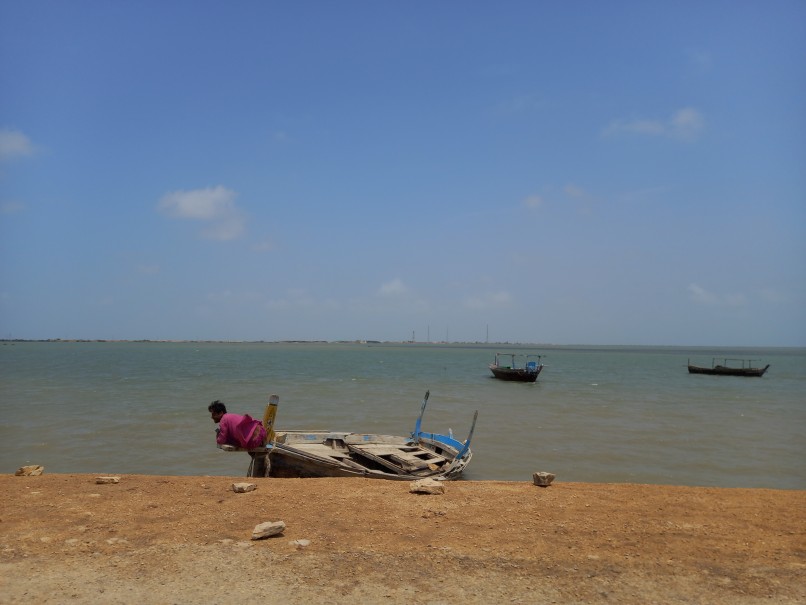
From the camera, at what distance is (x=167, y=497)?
7758 millimetres

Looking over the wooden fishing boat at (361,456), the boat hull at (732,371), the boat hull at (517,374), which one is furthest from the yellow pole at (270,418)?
the boat hull at (732,371)

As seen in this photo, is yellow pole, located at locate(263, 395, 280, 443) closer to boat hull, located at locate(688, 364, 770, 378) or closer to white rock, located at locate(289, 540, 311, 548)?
white rock, located at locate(289, 540, 311, 548)

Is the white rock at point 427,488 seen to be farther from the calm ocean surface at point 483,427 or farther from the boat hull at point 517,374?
the boat hull at point 517,374

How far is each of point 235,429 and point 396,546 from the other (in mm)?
4975

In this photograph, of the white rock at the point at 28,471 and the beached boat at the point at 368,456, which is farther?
the beached boat at the point at 368,456

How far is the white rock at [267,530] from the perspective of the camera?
19.6ft

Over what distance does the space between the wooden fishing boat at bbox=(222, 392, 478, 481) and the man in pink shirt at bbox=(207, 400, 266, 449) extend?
18 cm

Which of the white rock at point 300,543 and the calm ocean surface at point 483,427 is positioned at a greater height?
the white rock at point 300,543

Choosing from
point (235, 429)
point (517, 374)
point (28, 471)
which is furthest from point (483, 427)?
point (517, 374)

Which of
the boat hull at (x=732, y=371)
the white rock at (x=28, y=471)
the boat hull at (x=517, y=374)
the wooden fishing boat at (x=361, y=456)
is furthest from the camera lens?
the boat hull at (x=732, y=371)

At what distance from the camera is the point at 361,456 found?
1289 cm

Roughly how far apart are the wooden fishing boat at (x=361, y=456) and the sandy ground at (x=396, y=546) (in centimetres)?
282

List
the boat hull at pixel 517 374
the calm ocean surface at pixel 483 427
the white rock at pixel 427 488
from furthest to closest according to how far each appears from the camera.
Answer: the boat hull at pixel 517 374 < the calm ocean surface at pixel 483 427 < the white rock at pixel 427 488

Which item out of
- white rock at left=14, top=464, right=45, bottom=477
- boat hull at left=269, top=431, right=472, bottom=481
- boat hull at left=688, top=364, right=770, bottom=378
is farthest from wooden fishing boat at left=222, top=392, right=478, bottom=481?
boat hull at left=688, top=364, right=770, bottom=378
